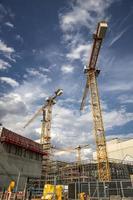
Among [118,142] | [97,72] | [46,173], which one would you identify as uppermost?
[97,72]

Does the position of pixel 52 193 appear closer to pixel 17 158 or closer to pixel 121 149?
pixel 17 158

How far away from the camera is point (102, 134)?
4938 centimetres

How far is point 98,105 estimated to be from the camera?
52.3 m

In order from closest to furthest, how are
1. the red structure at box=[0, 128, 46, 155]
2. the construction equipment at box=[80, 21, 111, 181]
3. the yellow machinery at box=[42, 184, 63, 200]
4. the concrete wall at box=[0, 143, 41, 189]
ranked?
the yellow machinery at box=[42, 184, 63, 200], the concrete wall at box=[0, 143, 41, 189], the red structure at box=[0, 128, 46, 155], the construction equipment at box=[80, 21, 111, 181]

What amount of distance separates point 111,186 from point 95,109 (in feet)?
101

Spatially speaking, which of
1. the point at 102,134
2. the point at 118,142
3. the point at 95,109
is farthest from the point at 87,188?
the point at 118,142

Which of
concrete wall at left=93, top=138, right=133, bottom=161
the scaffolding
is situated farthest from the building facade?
concrete wall at left=93, top=138, right=133, bottom=161

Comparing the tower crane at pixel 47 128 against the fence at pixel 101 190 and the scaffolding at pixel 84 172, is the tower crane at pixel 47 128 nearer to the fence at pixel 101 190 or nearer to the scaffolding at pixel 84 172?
the scaffolding at pixel 84 172

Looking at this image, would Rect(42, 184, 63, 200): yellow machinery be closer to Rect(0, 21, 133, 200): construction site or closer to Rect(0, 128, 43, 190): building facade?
Rect(0, 21, 133, 200): construction site

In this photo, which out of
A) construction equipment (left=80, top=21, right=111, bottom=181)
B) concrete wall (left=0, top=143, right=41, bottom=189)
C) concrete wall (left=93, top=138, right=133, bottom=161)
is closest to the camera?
concrete wall (left=0, top=143, right=41, bottom=189)

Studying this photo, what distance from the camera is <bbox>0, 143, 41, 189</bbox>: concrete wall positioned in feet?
117

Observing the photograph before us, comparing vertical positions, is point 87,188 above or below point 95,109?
below

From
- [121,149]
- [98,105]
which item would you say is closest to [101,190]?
[98,105]

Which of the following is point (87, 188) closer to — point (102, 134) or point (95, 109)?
point (102, 134)
